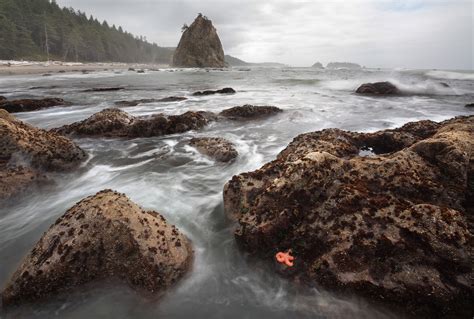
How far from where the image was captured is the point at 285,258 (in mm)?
3520

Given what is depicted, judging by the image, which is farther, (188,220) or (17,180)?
(17,180)

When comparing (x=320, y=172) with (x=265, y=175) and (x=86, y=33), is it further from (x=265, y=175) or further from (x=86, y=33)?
(x=86, y=33)

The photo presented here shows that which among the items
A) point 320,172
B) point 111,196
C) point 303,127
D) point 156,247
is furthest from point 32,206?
point 303,127

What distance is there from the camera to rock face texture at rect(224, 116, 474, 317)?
291 cm

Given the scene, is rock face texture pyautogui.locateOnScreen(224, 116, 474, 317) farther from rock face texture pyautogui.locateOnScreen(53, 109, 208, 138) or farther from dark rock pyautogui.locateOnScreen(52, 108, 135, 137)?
dark rock pyautogui.locateOnScreen(52, 108, 135, 137)

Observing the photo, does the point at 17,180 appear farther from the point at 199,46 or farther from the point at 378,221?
the point at 199,46

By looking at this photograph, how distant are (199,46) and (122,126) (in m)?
88.8

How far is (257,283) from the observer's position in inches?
136

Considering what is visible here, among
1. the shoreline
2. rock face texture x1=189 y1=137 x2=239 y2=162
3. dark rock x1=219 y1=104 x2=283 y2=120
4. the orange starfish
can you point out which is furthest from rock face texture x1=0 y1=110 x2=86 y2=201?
the shoreline

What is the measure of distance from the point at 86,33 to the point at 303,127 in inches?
3745

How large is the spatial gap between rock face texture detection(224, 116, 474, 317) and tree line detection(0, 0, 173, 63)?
7613 cm

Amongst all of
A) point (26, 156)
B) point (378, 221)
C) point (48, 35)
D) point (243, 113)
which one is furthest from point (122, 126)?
point (48, 35)

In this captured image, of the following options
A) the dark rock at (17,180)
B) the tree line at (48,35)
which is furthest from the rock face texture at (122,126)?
the tree line at (48,35)

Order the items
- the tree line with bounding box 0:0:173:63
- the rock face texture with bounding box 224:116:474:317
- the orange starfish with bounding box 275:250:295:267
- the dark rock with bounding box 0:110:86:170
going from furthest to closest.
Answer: the tree line with bounding box 0:0:173:63, the dark rock with bounding box 0:110:86:170, the orange starfish with bounding box 275:250:295:267, the rock face texture with bounding box 224:116:474:317
